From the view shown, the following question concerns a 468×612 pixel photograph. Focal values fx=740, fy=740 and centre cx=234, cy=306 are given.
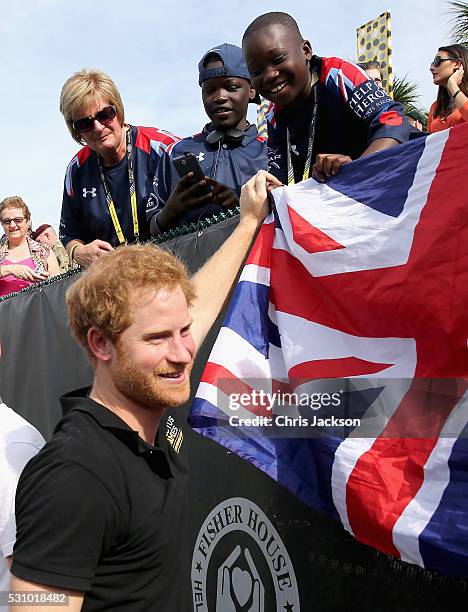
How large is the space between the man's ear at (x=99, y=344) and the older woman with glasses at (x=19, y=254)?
4169 mm

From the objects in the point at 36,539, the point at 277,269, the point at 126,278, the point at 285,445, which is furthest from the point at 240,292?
the point at 36,539

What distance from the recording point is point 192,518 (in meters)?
3.14

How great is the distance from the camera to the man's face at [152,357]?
6.28ft

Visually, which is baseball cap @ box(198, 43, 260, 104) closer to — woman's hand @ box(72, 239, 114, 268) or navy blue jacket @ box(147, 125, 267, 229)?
navy blue jacket @ box(147, 125, 267, 229)

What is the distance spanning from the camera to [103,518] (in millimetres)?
1645

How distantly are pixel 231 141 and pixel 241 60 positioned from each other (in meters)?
0.45

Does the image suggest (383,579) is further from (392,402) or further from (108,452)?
(108,452)

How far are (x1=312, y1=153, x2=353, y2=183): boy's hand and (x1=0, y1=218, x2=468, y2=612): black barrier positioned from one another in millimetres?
508

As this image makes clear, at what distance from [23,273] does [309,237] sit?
4.00 meters

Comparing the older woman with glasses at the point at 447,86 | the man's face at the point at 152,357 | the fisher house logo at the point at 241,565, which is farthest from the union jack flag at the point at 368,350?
the older woman with glasses at the point at 447,86

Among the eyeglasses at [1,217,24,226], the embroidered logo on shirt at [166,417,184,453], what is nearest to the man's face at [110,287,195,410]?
the embroidered logo on shirt at [166,417,184,453]

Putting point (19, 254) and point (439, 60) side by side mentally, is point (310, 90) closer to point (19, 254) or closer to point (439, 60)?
point (439, 60)

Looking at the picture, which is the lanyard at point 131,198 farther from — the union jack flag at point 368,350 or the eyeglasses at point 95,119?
the union jack flag at point 368,350

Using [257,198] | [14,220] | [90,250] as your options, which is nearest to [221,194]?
[257,198]
